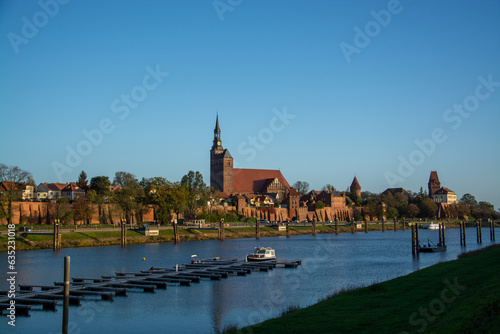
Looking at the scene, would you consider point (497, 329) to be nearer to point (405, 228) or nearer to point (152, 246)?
point (152, 246)

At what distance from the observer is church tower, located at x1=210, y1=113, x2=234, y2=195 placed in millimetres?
157250

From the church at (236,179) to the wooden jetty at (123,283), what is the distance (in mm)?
105486

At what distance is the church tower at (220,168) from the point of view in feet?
516

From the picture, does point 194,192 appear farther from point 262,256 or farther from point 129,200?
point 262,256

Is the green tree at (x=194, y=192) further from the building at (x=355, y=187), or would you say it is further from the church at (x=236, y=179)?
the building at (x=355, y=187)

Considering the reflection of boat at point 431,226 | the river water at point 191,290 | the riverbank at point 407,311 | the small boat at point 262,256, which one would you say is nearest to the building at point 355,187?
the reflection of boat at point 431,226

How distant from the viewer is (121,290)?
31.8 metres

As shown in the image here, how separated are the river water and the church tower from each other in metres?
96.4

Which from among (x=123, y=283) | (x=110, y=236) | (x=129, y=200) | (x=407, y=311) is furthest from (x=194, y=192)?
(x=407, y=311)

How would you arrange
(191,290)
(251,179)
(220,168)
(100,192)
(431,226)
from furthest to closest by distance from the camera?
(251,179) < (220,168) < (431,226) < (100,192) < (191,290)

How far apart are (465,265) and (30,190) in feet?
392

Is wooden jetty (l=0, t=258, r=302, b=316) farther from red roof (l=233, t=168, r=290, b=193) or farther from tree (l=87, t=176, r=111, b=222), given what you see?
red roof (l=233, t=168, r=290, b=193)

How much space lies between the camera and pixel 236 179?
16388cm

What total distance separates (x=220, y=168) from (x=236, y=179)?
774 centimetres
